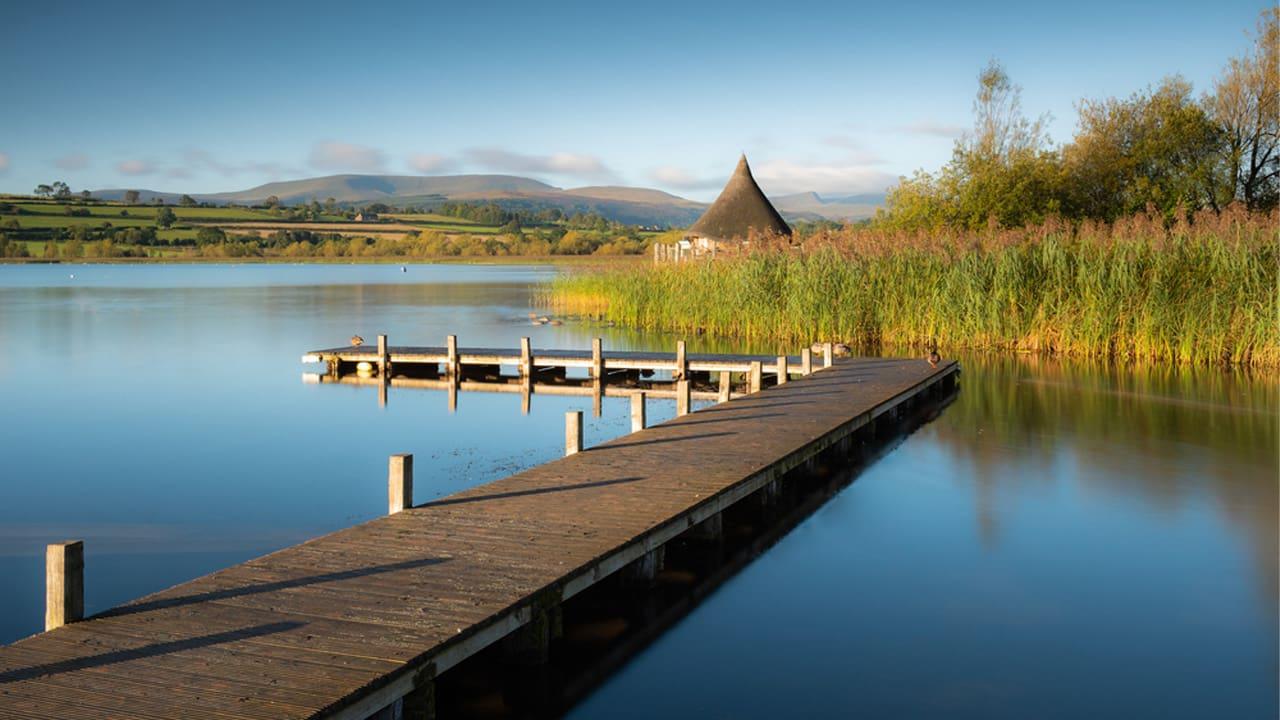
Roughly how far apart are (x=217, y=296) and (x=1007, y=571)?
3925 cm

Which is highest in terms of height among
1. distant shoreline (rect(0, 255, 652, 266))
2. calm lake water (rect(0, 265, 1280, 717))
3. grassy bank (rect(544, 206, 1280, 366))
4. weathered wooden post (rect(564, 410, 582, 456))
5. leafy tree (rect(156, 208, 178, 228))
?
leafy tree (rect(156, 208, 178, 228))

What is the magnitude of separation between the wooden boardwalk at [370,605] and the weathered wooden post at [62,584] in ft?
0.26

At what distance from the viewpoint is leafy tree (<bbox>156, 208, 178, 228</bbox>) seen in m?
94.8

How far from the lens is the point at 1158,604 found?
6.86 m

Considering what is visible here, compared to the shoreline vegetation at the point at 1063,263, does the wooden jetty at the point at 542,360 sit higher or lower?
lower

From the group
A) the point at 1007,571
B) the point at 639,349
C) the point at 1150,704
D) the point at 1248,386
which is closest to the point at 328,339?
the point at 639,349

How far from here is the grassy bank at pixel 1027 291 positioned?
646 inches

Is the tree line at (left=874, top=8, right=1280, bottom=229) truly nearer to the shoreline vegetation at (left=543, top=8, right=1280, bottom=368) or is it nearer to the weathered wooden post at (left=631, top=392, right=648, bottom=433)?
the shoreline vegetation at (left=543, top=8, right=1280, bottom=368)

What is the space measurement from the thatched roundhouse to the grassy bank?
13.2m

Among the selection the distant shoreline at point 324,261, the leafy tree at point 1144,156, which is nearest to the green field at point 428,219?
the distant shoreline at point 324,261

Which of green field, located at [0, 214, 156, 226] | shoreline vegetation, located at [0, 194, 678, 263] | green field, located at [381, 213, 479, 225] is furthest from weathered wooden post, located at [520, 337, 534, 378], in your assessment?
green field, located at [381, 213, 479, 225]

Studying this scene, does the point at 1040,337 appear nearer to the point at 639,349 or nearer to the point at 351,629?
the point at 639,349

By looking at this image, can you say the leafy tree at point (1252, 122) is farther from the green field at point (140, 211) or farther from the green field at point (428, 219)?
the green field at point (428, 219)

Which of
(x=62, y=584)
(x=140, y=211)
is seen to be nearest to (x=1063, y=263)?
(x=62, y=584)
